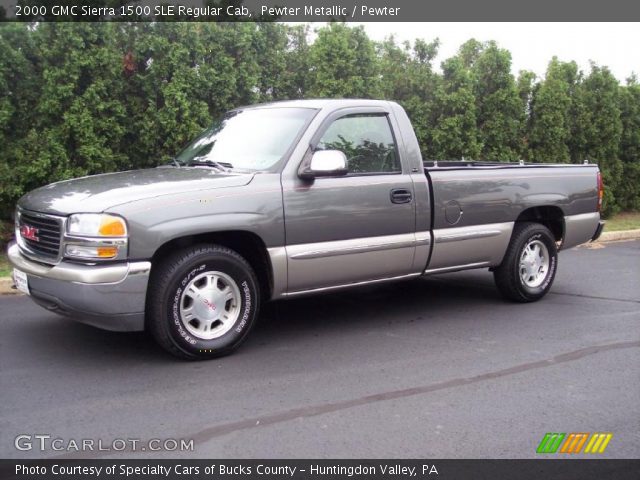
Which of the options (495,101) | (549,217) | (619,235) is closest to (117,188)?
(549,217)

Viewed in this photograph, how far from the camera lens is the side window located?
5730 mm

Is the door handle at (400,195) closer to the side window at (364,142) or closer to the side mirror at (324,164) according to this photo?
the side window at (364,142)

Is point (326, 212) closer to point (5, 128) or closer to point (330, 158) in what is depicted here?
point (330, 158)

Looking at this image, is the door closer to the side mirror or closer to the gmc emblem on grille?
the side mirror

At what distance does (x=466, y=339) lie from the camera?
5734 mm

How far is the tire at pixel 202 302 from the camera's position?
4777 mm

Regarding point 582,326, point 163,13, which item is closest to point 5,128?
point 163,13

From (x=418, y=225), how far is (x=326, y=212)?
1.02 metres

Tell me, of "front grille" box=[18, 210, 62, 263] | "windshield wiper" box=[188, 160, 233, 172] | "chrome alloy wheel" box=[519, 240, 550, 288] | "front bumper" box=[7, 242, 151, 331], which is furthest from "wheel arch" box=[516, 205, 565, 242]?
"front grille" box=[18, 210, 62, 263]

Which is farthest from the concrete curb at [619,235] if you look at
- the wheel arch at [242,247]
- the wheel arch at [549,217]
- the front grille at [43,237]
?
the front grille at [43,237]

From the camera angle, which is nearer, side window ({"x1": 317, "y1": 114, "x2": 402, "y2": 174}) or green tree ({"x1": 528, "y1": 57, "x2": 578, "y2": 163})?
side window ({"x1": 317, "y1": 114, "x2": 402, "y2": 174})
